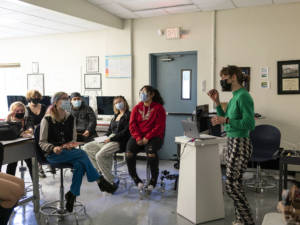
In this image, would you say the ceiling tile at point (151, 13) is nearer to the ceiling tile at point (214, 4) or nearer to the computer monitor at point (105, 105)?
the ceiling tile at point (214, 4)

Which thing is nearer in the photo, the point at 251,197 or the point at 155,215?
the point at 155,215

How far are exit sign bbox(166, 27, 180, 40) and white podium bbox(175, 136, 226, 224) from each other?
2709mm

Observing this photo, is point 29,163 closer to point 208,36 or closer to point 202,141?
point 202,141

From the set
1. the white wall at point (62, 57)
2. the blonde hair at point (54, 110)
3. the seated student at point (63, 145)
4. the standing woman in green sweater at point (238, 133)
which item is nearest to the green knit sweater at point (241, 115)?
the standing woman in green sweater at point (238, 133)

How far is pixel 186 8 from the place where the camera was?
5102 millimetres

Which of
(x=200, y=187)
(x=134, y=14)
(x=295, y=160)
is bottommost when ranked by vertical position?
(x=200, y=187)

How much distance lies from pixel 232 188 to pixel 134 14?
367 centimetres

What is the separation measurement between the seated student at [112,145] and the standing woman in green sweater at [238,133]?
5.57 feet

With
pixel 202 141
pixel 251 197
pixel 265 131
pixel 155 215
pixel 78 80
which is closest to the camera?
pixel 202 141

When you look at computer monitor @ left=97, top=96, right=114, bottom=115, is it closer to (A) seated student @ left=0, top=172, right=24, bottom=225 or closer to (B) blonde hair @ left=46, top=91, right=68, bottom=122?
(B) blonde hair @ left=46, top=91, right=68, bottom=122

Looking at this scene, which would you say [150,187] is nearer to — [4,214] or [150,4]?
[4,214]

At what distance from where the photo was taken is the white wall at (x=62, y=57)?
594 cm

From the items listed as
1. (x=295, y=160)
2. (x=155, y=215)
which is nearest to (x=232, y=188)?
(x=295, y=160)

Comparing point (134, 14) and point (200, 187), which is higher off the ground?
point (134, 14)
